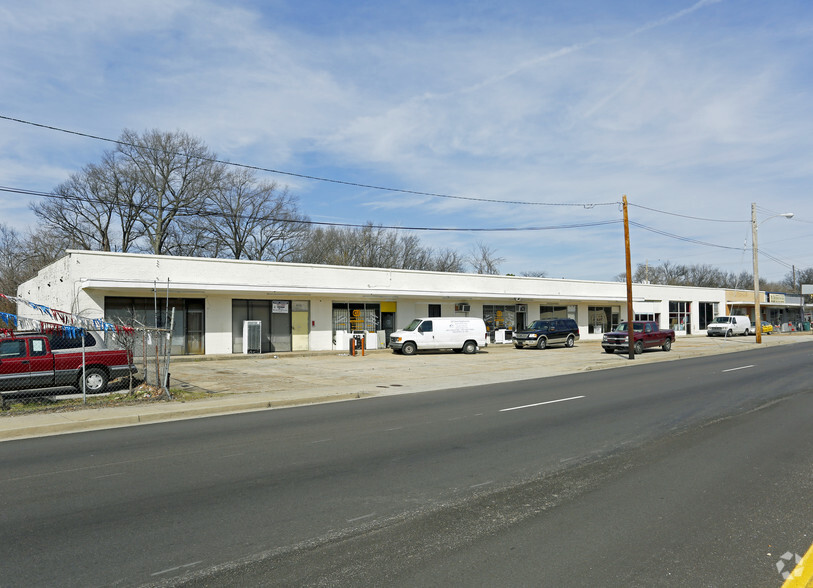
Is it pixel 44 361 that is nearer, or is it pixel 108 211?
pixel 44 361

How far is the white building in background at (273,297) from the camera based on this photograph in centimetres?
2566

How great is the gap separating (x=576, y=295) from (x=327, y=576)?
43.3 m

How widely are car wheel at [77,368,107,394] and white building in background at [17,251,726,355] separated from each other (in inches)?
327

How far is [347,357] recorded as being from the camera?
29.0 m

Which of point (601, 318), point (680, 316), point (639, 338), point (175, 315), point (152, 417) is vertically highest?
point (175, 315)

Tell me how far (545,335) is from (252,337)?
18.3 meters

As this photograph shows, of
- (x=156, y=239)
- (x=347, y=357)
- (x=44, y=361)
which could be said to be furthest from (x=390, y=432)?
(x=156, y=239)

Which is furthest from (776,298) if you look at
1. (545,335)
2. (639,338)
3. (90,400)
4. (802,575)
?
(802,575)

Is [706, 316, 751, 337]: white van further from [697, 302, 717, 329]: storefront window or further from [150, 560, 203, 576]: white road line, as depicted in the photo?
[150, 560, 203, 576]: white road line

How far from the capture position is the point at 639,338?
31.5 meters

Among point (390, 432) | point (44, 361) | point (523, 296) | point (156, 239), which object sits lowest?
point (390, 432)

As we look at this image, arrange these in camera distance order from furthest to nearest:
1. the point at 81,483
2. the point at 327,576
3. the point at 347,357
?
the point at 347,357 < the point at 81,483 < the point at 327,576

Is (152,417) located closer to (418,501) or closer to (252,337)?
(418,501)

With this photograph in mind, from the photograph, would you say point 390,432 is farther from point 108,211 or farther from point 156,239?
point 108,211
